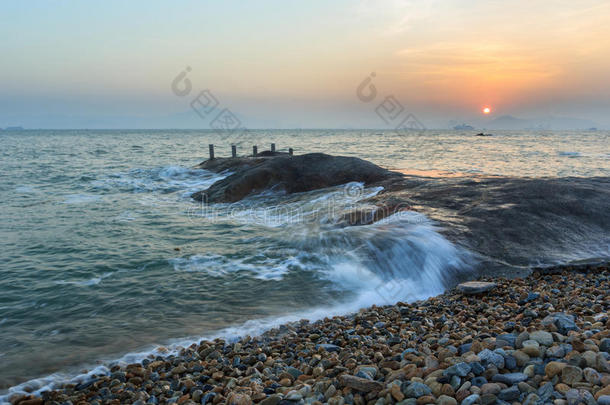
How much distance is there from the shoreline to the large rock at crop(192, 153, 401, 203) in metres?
11.5

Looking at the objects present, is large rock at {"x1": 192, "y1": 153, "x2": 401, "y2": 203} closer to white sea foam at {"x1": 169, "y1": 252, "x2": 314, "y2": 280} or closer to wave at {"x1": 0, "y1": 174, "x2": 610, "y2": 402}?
wave at {"x1": 0, "y1": 174, "x2": 610, "y2": 402}

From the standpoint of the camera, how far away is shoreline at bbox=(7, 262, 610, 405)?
3.33m

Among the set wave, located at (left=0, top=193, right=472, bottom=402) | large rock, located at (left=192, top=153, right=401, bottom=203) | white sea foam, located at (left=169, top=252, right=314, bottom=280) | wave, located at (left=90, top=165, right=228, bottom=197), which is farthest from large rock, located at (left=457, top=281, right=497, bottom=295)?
wave, located at (left=90, top=165, right=228, bottom=197)

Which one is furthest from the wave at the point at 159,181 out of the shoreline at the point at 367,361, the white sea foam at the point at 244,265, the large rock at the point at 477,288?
the large rock at the point at 477,288

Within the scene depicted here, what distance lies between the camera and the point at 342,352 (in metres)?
4.72

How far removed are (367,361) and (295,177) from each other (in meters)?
14.9

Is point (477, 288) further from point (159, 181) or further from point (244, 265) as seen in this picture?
point (159, 181)

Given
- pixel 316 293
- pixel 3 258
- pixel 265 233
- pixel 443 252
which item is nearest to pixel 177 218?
pixel 265 233

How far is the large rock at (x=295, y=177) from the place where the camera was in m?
18.1

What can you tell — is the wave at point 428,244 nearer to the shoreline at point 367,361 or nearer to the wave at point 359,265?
the wave at point 359,265

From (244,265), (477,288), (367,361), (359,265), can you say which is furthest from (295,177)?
(367,361)

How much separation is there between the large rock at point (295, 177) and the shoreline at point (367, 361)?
11.5 m

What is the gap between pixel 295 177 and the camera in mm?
18781

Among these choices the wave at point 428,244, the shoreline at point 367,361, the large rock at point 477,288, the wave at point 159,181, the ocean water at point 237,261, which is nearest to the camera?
the shoreline at point 367,361
